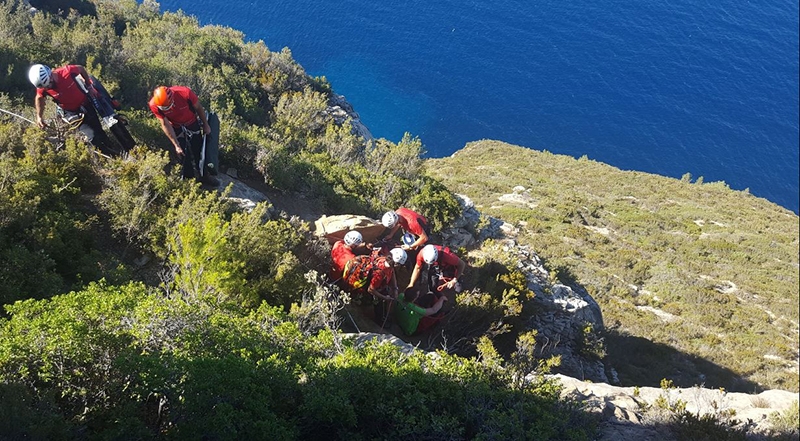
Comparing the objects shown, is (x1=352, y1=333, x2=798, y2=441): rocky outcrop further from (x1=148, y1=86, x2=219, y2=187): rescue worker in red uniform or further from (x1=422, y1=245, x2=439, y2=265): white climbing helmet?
(x1=148, y1=86, x2=219, y2=187): rescue worker in red uniform

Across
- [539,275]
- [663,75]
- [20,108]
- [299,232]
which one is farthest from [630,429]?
[663,75]

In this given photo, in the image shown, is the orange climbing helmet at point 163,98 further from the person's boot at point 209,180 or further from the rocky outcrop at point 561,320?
the rocky outcrop at point 561,320

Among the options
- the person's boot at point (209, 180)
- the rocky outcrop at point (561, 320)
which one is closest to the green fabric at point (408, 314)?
the rocky outcrop at point (561, 320)

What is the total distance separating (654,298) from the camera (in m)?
15.9

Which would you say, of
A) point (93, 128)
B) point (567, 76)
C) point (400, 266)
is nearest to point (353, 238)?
point (400, 266)

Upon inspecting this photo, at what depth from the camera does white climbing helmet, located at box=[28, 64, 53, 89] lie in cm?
610

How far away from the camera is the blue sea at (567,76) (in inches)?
1506

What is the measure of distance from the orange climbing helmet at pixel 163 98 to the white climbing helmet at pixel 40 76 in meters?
1.26

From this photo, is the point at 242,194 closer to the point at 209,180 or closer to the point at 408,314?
the point at 209,180

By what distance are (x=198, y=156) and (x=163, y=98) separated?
1.11 metres

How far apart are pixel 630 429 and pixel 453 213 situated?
6.28m

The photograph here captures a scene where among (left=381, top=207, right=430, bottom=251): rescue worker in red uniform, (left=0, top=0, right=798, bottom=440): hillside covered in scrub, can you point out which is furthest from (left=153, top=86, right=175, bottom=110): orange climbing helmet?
(left=381, top=207, right=430, bottom=251): rescue worker in red uniform

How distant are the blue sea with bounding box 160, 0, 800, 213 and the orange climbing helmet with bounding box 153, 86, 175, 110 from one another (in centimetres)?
2936

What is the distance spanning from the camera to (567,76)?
46.8m
